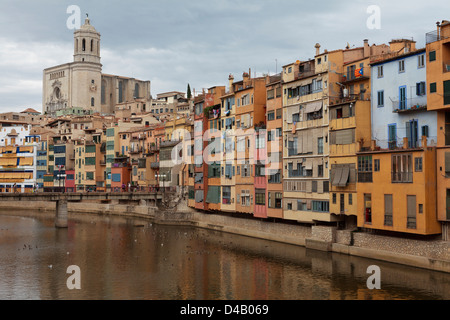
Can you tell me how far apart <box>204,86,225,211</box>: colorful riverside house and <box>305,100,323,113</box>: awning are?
1624cm

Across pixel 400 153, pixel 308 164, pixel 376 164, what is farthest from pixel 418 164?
pixel 308 164

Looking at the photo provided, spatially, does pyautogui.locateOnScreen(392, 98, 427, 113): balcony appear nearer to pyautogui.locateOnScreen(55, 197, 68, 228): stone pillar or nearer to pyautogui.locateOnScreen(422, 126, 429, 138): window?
pyautogui.locateOnScreen(422, 126, 429, 138): window

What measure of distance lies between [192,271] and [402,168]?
57.6ft

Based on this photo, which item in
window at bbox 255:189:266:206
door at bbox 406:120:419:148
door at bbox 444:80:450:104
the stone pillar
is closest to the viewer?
door at bbox 444:80:450:104

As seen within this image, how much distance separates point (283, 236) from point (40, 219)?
163ft

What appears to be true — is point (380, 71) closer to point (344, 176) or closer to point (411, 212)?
point (344, 176)

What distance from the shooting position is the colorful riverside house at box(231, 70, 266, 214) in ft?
199

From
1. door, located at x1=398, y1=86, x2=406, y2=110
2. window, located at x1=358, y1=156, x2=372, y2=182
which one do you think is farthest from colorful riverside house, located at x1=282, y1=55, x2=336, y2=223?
door, located at x1=398, y1=86, x2=406, y2=110

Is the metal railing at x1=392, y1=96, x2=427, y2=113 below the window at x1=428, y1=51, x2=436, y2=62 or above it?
below

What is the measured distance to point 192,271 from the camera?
4212 cm

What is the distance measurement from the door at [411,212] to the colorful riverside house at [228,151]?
2681 centimetres

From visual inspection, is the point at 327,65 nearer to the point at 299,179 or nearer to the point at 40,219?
the point at 299,179

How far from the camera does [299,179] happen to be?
5278 cm
